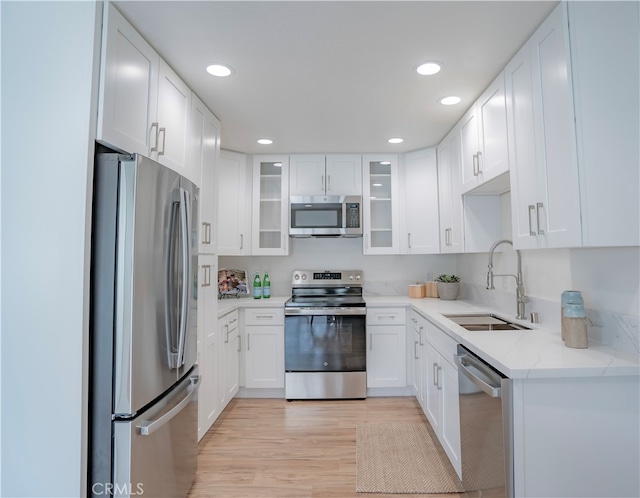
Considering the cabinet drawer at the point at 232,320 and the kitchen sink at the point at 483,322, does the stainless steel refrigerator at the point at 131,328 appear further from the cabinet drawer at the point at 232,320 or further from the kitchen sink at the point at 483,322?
the kitchen sink at the point at 483,322

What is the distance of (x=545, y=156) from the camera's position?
5.20 ft

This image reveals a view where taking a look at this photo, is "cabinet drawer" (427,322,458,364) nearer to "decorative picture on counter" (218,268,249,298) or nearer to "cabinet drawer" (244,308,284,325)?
"cabinet drawer" (244,308,284,325)

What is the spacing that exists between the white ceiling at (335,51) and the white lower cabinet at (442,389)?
5.20ft

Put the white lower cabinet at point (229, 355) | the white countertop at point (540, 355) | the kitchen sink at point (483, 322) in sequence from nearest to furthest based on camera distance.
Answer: the white countertop at point (540, 355) < the kitchen sink at point (483, 322) < the white lower cabinet at point (229, 355)

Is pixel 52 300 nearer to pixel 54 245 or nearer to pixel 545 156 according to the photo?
pixel 54 245

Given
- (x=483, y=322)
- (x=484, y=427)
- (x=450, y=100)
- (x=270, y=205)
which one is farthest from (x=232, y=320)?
(x=450, y=100)

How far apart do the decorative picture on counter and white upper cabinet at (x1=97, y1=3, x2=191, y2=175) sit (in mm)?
1721

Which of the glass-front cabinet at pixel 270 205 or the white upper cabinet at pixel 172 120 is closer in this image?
the white upper cabinet at pixel 172 120

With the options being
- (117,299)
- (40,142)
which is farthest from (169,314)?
(40,142)

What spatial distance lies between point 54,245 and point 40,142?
16.4 inches

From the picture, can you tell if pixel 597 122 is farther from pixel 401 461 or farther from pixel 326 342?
pixel 326 342

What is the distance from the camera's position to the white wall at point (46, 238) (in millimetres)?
1290

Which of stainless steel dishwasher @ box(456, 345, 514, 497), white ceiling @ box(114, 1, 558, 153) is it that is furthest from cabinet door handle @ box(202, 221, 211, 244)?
stainless steel dishwasher @ box(456, 345, 514, 497)

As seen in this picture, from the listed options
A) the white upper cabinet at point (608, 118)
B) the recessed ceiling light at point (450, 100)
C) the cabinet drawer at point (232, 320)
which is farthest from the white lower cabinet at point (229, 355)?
the white upper cabinet at point (608, 118)
